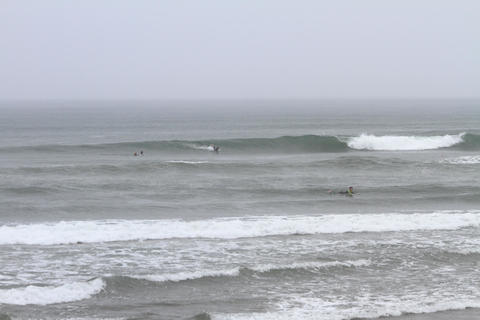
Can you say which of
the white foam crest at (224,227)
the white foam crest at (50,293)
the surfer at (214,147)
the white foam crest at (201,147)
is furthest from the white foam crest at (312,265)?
the white foam crest at (201,147)

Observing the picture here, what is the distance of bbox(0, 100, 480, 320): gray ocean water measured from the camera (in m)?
12.1

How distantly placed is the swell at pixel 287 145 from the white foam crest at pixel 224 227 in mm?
22849

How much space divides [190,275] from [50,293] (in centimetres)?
314

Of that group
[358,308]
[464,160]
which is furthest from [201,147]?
[358,308]

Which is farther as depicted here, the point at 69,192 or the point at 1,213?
the point at 69,192

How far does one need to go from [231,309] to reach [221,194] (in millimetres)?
13460

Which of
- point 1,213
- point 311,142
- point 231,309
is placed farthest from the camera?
point 311,142

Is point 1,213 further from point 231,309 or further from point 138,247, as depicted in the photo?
point 231,309

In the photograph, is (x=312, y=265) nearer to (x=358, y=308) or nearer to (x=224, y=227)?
(x=358, y=308)

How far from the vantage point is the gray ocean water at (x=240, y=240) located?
12141 millimetres

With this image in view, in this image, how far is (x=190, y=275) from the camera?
13.7 metres

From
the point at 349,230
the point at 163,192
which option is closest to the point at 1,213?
the point at 163,192

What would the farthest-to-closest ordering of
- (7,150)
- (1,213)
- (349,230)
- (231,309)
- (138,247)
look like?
1. (7,150)
2. (1,213)
3. (349,230)
4. (138,247)
5. (231,309)

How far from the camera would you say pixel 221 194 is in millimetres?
25109
